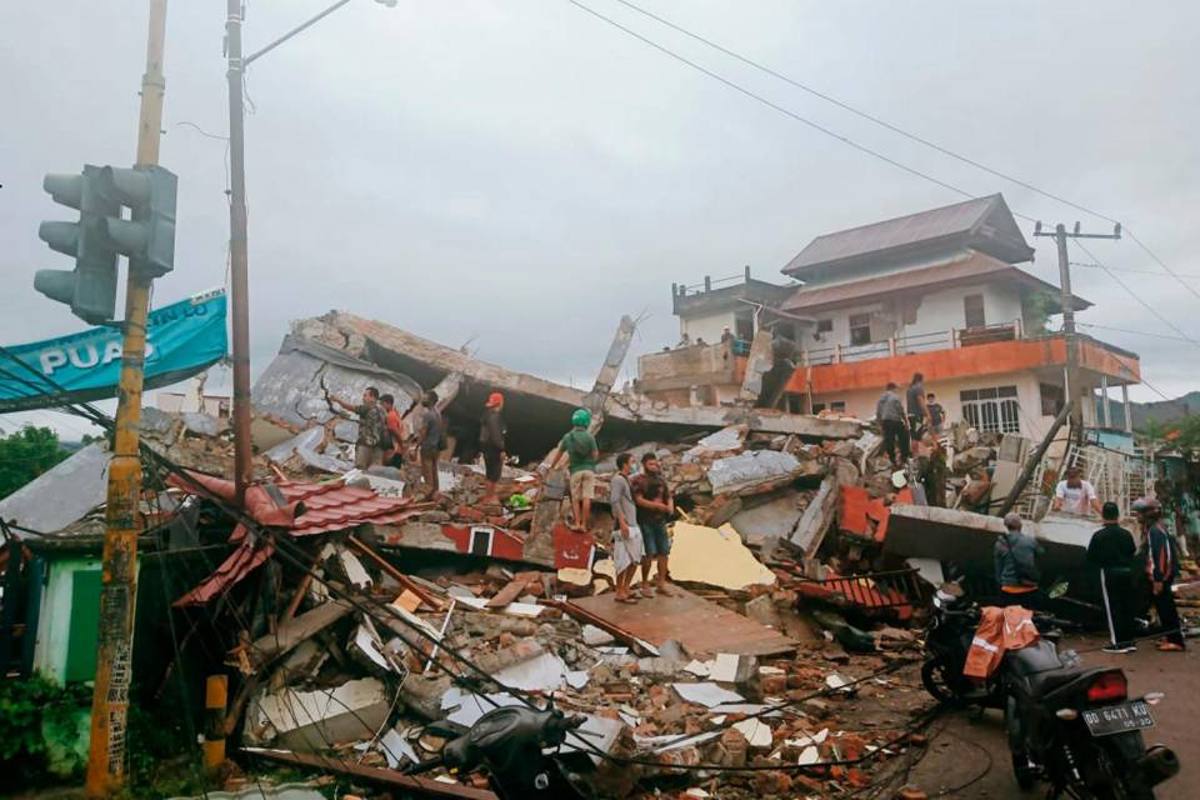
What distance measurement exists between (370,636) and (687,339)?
28.5m

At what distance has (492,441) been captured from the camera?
1160 cm

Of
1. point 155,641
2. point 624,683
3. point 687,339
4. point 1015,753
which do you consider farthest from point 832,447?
point 687,339

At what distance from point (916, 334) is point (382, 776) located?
27714 mm

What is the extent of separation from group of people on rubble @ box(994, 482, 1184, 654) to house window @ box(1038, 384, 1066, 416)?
19.4m

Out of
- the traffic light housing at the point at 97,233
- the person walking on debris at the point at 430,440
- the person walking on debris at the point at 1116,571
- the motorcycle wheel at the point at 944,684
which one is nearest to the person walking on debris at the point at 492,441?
the person walking on debris at the point at 430,440

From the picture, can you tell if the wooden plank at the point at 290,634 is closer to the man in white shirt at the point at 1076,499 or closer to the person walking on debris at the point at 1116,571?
the person walking on debris at the point at 1116,571

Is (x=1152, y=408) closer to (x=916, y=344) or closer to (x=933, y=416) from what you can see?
(x=916, y=344)

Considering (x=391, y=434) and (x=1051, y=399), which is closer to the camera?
(x=391, y=434)

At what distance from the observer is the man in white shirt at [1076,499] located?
10.2m

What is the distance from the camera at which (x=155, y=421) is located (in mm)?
12539

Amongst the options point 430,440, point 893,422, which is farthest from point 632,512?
point 893,422

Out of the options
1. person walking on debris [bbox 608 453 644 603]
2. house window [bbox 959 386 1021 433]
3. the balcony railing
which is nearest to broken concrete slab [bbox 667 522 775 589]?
person walking on debris [bbox 608 453 644 603]

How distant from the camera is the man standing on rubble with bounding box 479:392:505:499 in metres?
11.5

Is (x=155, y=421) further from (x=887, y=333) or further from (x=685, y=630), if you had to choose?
(x=887, y=333)
